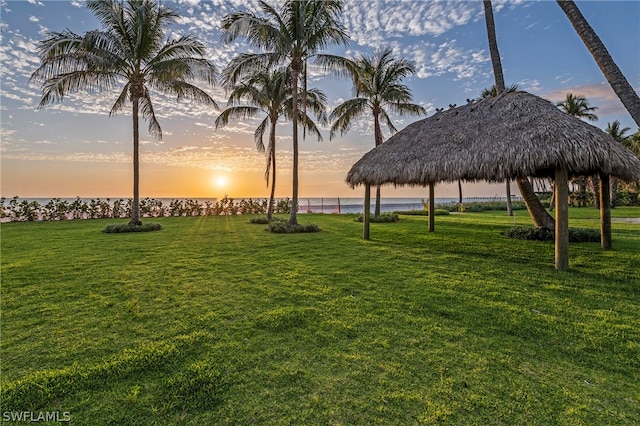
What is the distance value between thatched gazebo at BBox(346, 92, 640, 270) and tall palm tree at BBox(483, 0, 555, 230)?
1725mm

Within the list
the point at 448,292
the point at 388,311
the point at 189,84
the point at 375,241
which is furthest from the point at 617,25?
the point at 189,84

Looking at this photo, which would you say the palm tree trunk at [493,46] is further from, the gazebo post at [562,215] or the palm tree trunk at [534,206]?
the gazebo post at [562,215]

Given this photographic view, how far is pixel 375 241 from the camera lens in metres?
8.54

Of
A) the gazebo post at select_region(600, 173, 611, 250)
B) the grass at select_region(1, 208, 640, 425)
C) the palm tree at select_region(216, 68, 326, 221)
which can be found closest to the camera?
the grass at select_region(1, 208, 640, 425)

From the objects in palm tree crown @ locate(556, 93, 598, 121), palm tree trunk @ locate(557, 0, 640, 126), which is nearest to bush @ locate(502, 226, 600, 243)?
palm tree trunk @ locate(557, 0, 640, 126)

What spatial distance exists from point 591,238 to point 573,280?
14.2ft

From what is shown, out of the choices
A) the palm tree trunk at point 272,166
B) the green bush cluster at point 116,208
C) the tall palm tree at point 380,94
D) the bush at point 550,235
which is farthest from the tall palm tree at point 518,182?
the green bush cluster at point 116,208

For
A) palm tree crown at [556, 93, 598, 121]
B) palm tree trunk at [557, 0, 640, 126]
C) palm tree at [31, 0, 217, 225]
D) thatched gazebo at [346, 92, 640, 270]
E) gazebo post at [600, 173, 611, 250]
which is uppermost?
palm tree crown at [556, 93, 598, 121]

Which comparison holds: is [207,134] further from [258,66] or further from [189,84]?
[258,66]

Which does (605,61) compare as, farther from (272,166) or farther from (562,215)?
(272,166)

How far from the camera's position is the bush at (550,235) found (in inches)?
306

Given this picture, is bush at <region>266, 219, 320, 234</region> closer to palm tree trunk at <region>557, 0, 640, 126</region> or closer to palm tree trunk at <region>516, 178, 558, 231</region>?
palm tree trunk at <region>516, 178, 558, 231</region>

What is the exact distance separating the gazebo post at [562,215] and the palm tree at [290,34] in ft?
23.6

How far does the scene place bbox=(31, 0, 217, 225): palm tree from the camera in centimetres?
943
